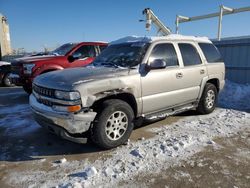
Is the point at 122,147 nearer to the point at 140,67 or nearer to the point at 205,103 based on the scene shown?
the point at 140,67

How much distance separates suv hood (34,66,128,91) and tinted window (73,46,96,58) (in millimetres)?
4658

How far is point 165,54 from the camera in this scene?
5168 millimetres

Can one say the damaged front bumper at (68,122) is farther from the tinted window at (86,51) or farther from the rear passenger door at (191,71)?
the tinted window at (86,51)

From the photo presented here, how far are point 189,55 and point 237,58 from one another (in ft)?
16.6

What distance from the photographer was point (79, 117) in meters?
3.83

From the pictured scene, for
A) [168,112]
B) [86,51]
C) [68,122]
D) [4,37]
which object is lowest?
[168,112]

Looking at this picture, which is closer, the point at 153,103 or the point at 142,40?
the point at 153,103

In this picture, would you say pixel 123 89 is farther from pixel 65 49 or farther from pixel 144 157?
pixel 65 49

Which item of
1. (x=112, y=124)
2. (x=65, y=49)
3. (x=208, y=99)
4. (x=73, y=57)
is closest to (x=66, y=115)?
(x=112, y=124)

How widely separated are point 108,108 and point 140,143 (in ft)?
3.20

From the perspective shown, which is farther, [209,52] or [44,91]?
[209,52]

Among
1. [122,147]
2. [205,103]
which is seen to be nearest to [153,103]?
[122,147]

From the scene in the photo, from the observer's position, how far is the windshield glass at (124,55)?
4788 millimetres

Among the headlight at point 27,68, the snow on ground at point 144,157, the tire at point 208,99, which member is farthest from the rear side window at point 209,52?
the headlight at point 27,68
